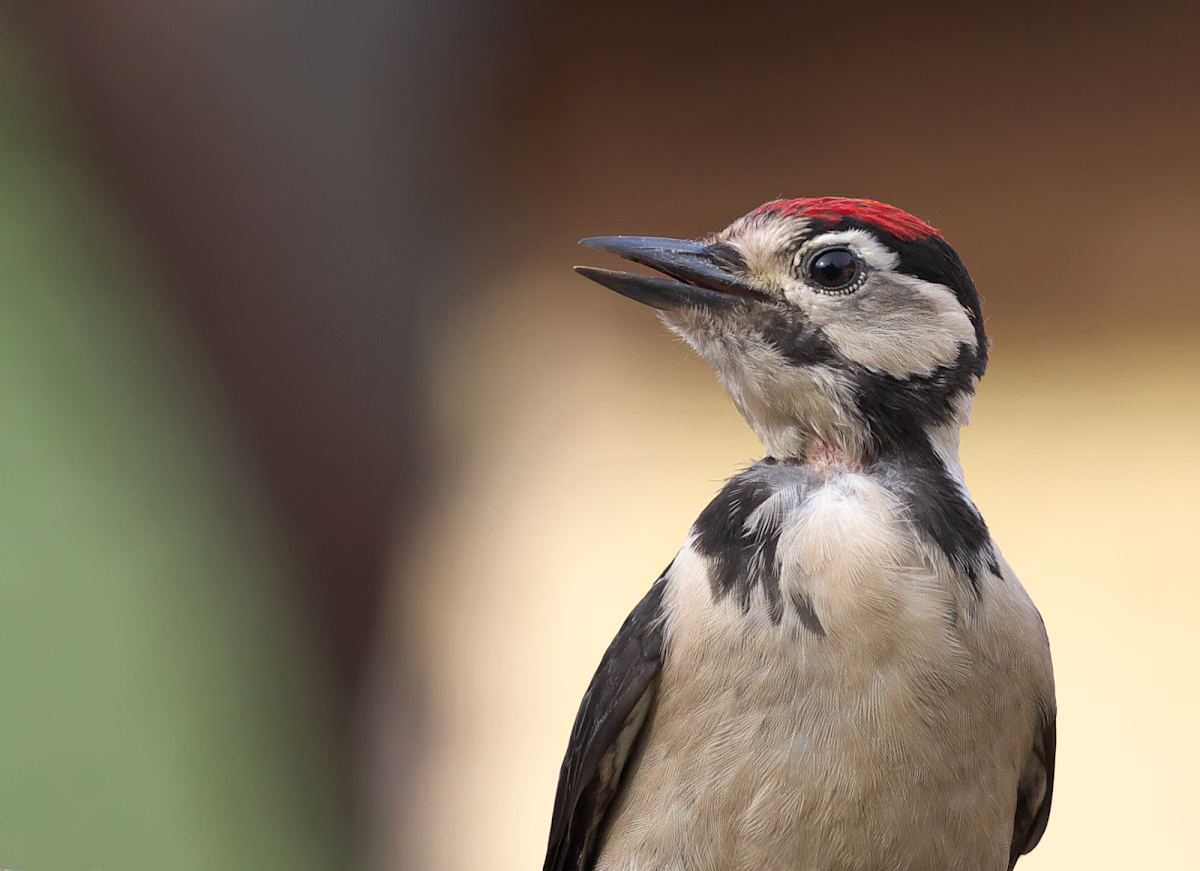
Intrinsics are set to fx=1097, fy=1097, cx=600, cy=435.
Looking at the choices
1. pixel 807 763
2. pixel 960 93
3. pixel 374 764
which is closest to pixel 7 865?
pixel 374 764

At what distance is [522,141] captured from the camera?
180cm

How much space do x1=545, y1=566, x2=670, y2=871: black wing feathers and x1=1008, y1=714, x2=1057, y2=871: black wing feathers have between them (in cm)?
33

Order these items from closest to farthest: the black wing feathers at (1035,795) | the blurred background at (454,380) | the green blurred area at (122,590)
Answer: the black wing feathers at (1035,795) < the blurred background at (454,380) < the green blurred area at (122,590)

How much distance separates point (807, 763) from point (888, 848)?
0.09m

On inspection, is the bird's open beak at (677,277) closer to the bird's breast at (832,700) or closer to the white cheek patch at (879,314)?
the white cheek patch at (879,314)

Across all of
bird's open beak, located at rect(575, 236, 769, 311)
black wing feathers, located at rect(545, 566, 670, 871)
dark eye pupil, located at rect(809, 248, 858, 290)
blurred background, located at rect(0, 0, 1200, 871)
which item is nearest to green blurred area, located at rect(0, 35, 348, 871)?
blurred background, located at rect(0, 0, 1200, 871)

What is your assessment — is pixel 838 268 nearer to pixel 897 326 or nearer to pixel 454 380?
pixel 897 326

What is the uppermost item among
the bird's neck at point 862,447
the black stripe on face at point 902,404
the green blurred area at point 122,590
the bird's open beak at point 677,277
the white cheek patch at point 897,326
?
the bird's open beak at point 677,277

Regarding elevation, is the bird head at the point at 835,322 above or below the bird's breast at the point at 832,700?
above

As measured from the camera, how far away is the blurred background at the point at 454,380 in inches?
58.9

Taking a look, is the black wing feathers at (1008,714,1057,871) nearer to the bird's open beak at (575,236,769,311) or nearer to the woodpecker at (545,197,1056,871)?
the woodpecker at (545,197,1056,871)

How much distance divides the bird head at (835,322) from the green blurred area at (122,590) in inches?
54.1

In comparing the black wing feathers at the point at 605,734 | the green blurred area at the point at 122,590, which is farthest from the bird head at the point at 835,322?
the green blurred area at the point at 122,590

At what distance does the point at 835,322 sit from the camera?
32.4 inches
